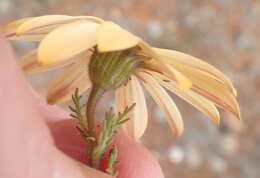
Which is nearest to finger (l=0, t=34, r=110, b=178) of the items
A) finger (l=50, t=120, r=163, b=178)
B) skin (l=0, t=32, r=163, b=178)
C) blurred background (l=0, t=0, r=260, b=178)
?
skin (l=0, t=32, r=163, b=178)

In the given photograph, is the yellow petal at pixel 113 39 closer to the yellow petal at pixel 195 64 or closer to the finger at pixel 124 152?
the yellow petal at pixel 195 64

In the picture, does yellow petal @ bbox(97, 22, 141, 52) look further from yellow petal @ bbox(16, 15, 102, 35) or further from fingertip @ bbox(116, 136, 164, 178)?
A: fingertip @ bbox(116, 136, 164, 178)

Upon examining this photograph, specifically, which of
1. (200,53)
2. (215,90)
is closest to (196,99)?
(215,90)

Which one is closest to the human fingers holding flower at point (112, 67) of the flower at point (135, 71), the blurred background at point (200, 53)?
the flower at point (135, 71)

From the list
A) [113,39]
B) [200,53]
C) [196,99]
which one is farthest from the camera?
[200,53]

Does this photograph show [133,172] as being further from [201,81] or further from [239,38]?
[239,38]

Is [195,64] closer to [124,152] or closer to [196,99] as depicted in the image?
[196,99]
